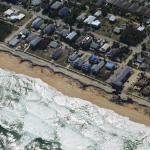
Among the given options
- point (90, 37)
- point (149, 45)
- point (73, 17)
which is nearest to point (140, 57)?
point (149, 45)

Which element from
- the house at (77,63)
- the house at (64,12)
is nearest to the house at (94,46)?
the house at (77,63)

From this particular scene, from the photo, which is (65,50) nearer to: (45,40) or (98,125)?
(45,40)

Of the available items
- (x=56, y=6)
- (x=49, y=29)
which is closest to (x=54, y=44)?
(x=49, y=29)

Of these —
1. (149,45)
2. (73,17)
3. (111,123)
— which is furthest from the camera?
(73,17)

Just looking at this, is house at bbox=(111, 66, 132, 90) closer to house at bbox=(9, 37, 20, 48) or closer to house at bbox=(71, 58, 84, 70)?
house at bbox=(71, 58, 84, 70)

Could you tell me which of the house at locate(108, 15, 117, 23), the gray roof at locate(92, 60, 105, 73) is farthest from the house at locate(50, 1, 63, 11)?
the gray roof at locate(92, 60, 105, 73)
